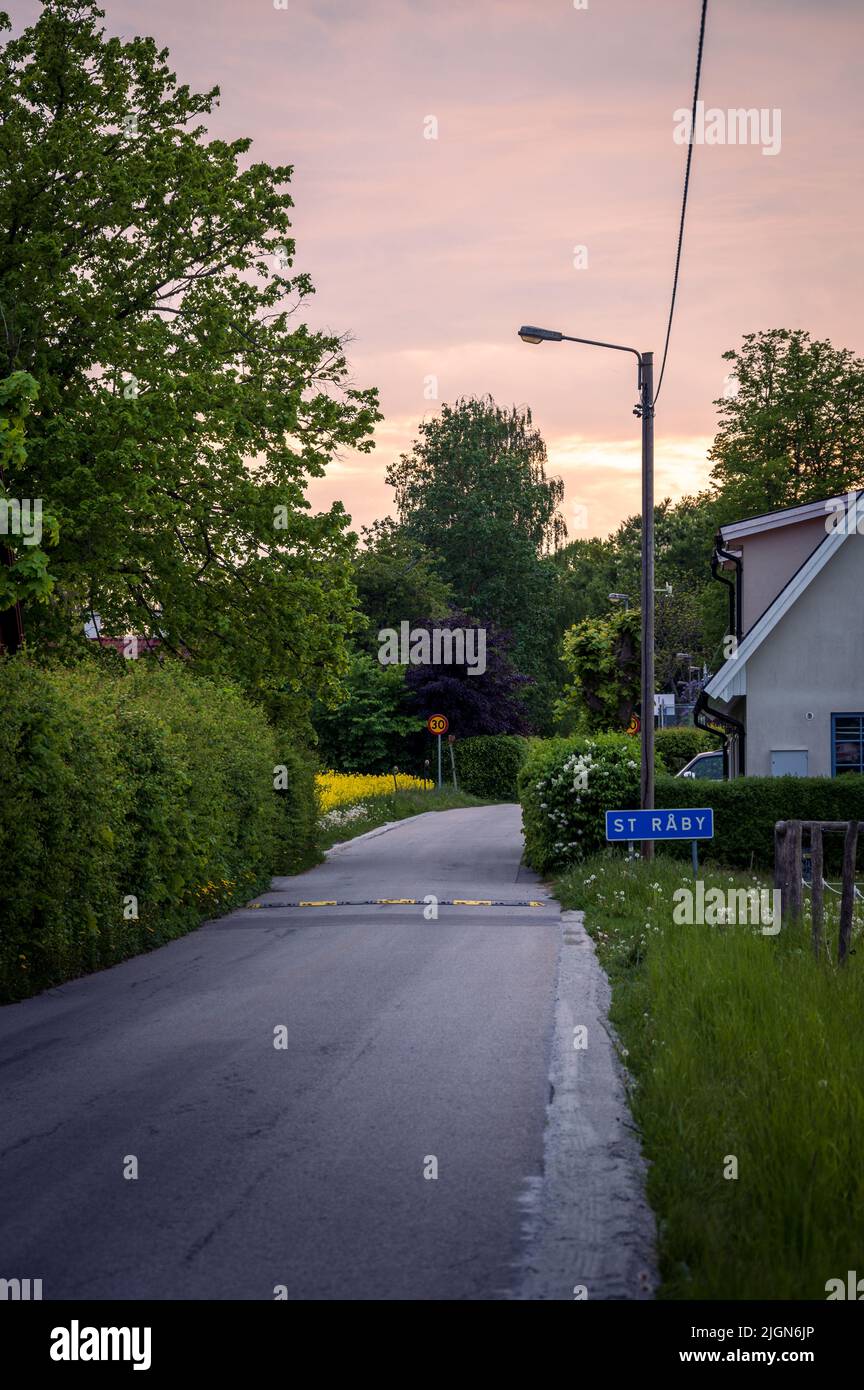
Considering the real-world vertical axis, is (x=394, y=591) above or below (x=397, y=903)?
above

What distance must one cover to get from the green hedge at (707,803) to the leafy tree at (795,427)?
34962mm

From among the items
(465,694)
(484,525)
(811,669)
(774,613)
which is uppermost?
(484,525)

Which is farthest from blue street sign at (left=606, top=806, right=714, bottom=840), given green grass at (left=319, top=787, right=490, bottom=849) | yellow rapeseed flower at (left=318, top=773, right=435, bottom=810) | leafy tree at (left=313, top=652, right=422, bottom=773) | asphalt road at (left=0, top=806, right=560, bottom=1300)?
leafy tree at (left=313, top=652, right=422, bottom=773)

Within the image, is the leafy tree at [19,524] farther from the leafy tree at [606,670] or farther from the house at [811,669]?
the leafy tree at [606,670]

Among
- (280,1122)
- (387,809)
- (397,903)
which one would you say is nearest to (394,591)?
(387,809)

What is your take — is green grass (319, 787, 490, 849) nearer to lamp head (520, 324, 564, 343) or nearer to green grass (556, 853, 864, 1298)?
lamp head (520, 324, 564, 343)

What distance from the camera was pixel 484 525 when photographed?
2953 inches

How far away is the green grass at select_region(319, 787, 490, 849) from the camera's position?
108 ft

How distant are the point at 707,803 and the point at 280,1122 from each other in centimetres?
1653

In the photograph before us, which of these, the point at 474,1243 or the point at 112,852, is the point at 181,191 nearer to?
the point at 112,852

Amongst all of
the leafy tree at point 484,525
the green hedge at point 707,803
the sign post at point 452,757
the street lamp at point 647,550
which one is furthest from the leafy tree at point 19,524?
the leafy tree at point 484,525

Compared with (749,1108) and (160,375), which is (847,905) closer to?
(749,1108)

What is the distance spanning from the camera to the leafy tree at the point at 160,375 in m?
20.0

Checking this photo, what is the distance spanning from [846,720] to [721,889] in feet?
37.3
